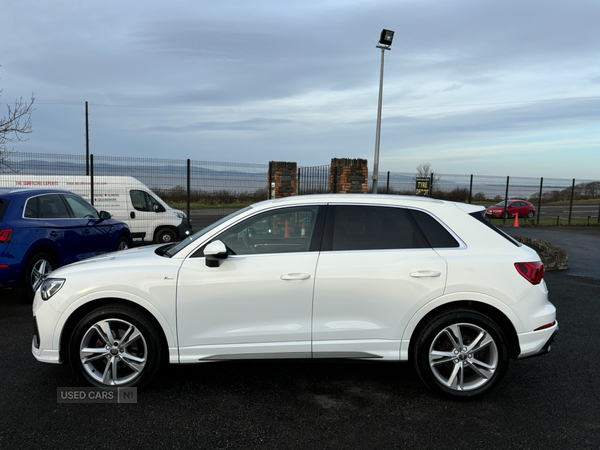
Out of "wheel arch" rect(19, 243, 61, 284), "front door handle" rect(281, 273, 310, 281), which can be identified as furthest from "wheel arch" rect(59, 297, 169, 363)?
"wheel arch" rect(19, 243, 61, 284)

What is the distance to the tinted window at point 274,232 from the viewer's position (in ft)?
12.3

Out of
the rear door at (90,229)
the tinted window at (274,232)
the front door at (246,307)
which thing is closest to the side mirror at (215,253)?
the front door at (246,307)

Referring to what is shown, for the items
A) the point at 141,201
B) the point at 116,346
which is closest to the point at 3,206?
the point at 116,346

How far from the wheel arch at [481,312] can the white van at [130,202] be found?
10.8m

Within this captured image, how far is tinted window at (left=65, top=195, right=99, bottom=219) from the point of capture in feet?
25.1

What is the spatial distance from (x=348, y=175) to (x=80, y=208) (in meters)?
8.96

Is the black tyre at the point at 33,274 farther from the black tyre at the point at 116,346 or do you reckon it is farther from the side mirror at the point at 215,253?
the side mirror at the point at 215,253

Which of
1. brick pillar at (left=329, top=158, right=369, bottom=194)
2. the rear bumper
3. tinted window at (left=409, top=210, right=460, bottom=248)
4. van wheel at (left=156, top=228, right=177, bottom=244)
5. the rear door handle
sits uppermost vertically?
brick pillar at (left=329, top=158, right=369, bottom=194)

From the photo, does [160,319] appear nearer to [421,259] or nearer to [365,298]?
[365,298]

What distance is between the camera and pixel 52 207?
7133mm

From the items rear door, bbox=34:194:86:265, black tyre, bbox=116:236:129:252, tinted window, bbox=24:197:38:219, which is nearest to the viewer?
tinted window, bbox=24:197:38:219

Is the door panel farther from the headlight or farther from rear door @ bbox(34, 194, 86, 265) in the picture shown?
rear door @ bbox(34, 194, 86, 265)

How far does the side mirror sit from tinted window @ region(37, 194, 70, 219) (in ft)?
14.8

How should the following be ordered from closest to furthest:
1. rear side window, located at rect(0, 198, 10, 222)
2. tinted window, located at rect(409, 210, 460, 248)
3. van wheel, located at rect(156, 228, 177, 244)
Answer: tinted window, located at rect(409, 210, 460, 248) → rear side window, located at rect(0, 198, 10, 222) → van wheel, located at rect(156, 228, 177, 244)
